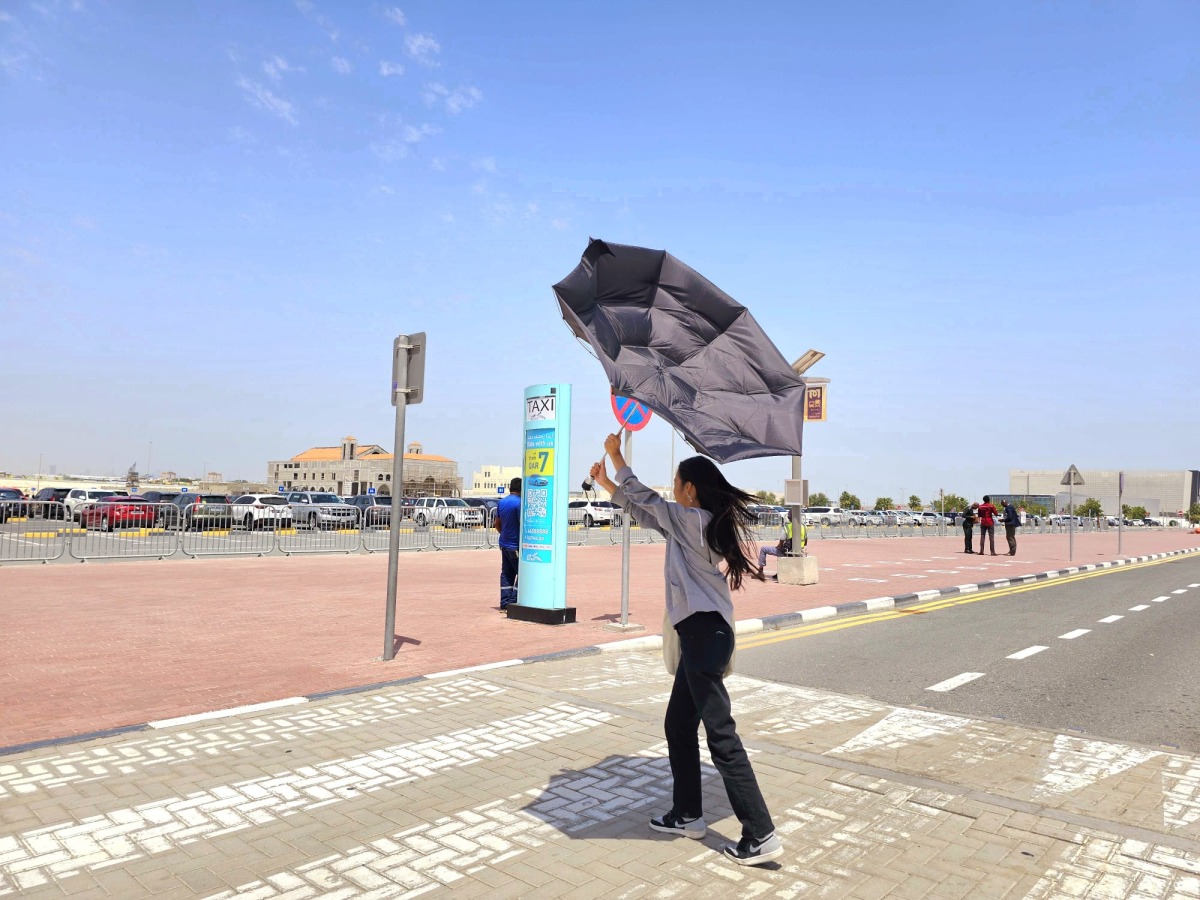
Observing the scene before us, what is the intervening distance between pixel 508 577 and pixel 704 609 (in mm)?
8006

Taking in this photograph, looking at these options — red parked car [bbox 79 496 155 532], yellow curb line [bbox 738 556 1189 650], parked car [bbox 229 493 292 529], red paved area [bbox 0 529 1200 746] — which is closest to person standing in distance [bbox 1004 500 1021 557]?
yellow curb line [bbox 738 556 1189 650]

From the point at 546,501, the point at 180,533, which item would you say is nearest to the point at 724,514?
the point at 546,501

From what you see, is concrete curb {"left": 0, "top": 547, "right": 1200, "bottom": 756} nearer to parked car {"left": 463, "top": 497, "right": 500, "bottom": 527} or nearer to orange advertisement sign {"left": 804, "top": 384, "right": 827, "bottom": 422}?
parked car {"left": 463, "top": 497, "right": 500, "bottom": 527}

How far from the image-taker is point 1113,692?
289 inches

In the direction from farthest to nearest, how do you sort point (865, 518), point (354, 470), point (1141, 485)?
point (1141, 485), point (354, 470), point (865, 518)

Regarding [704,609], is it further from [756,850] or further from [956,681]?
[956,681]

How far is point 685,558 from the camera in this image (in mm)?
3779

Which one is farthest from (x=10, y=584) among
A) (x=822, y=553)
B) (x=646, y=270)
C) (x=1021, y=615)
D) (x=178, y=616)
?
(x=822, y=553)

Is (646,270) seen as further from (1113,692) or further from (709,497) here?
(1113,692)

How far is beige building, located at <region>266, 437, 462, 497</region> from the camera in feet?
445

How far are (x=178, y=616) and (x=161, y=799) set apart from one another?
703 cm

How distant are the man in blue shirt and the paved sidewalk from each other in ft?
16.4

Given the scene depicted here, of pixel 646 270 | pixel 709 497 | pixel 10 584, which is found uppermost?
pixel 646 270

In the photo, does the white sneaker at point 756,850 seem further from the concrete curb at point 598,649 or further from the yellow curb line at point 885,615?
the yellow curb line at point 885,615
